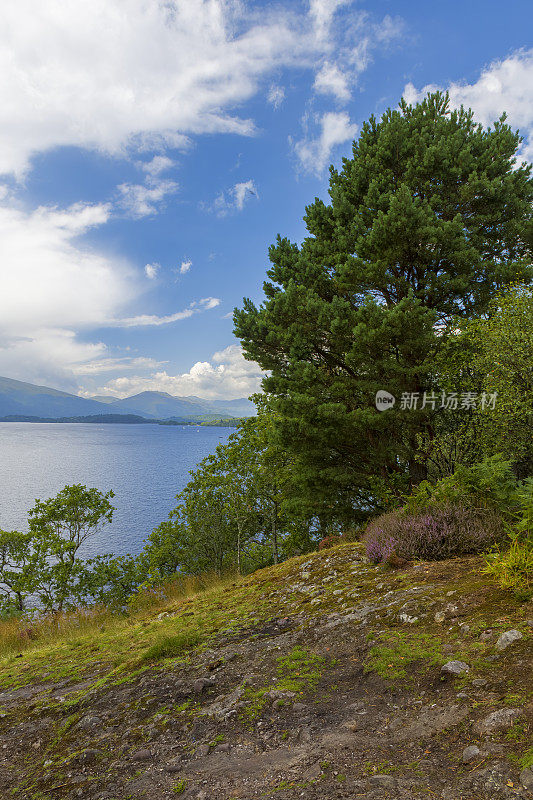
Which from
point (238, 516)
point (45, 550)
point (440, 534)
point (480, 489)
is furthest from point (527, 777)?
point (45, 550)

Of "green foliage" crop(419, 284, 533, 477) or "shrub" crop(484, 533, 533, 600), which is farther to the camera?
"green foliage" crop(419, 284, 533, 477)

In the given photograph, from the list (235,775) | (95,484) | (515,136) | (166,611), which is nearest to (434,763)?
(235,775)

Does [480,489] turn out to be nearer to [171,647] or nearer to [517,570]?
[517,570]

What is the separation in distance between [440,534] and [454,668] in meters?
3.68

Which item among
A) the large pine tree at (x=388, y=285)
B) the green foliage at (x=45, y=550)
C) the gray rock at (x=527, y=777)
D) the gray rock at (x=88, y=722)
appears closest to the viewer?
the gray rock at (x=527, y=777)

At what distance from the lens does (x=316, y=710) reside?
363 centimetres

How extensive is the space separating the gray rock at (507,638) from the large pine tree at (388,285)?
884cm

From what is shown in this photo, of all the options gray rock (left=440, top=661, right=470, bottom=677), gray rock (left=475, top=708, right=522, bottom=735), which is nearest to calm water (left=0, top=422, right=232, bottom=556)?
gray rock (left=440, top=661, right=470, bottom=677)

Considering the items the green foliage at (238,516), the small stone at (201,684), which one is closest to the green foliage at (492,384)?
the small stone at (201,684)

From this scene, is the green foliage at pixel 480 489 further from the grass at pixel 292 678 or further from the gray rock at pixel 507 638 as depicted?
the grass at pixel 292 678

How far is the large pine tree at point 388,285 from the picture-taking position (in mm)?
12578

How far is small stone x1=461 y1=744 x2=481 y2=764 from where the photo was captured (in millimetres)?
2510

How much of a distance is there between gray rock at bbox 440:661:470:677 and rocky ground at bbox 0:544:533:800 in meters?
0.01

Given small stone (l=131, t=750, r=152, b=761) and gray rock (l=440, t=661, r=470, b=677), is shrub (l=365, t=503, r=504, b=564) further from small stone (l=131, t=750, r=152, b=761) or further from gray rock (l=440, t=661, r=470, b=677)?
small stone (l=131, t=750, r=152, b=761)
